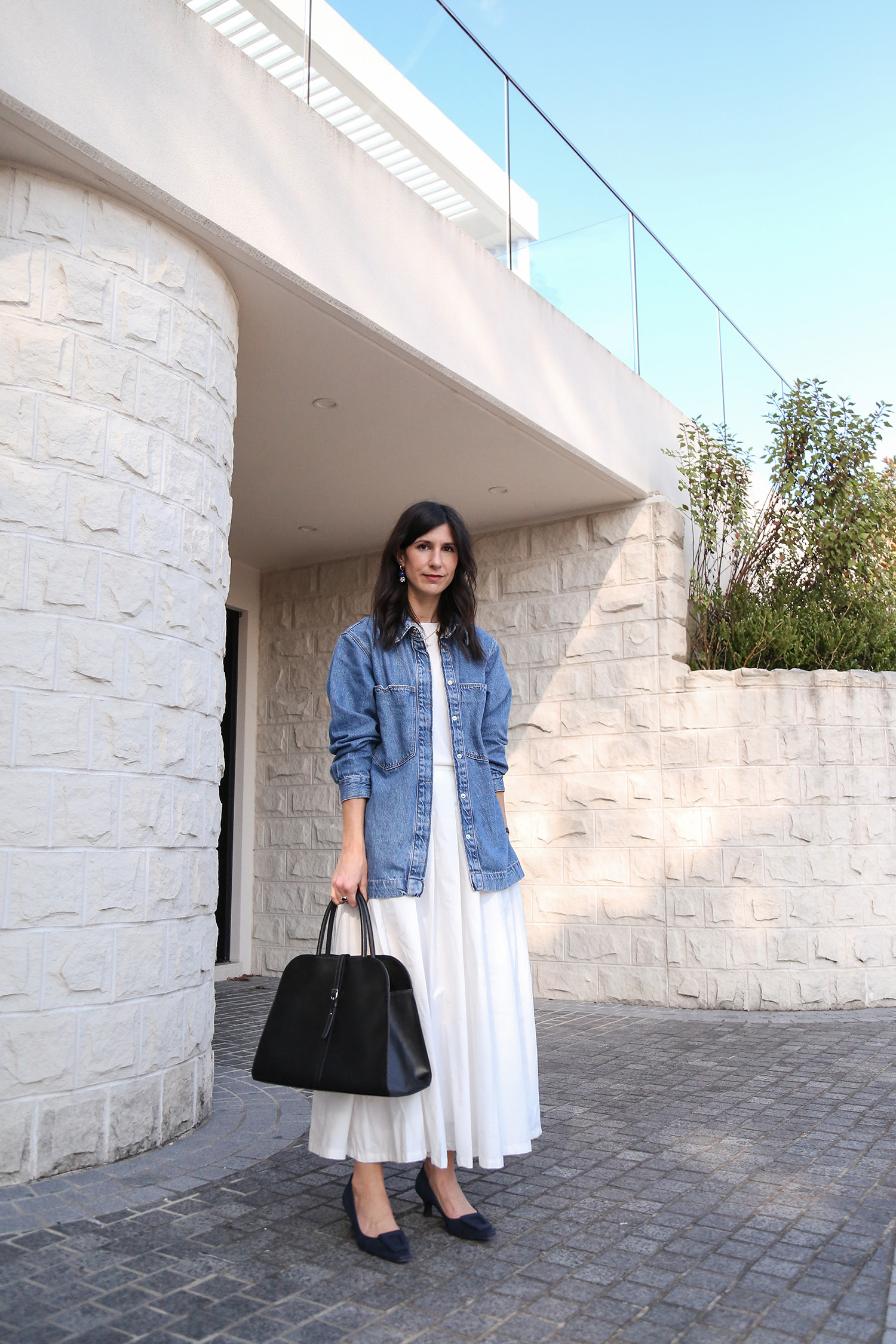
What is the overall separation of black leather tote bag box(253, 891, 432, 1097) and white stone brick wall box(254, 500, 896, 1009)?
447cm

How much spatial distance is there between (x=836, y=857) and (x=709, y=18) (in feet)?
21.7

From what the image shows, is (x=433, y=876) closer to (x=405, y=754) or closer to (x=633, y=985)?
(x=405, y=754)

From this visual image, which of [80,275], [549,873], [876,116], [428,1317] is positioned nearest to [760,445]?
[876,116]

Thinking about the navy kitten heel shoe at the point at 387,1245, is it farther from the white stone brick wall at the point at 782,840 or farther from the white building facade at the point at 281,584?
the white stone brick wall at the point at 782,840

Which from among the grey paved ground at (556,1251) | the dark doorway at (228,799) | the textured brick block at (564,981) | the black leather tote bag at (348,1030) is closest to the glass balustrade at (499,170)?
the black leather tote bag at (348,1030)

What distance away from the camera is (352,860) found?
2.57 m

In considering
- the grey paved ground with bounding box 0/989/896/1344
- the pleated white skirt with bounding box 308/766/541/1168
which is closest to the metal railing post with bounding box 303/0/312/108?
the pleated white skirt with bounding box 308/766/541/1168

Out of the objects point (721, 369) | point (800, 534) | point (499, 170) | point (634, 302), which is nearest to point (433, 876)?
point (499, 170)

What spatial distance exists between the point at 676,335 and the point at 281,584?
3731 millimetres

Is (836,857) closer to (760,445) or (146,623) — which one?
(760,445)

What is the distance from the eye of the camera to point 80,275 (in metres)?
3.46

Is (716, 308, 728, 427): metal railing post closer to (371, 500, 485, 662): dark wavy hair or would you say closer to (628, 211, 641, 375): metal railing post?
(628, 211, 641, 375): metal railing post

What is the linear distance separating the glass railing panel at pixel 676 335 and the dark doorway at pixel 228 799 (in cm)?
383

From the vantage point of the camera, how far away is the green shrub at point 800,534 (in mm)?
7211
